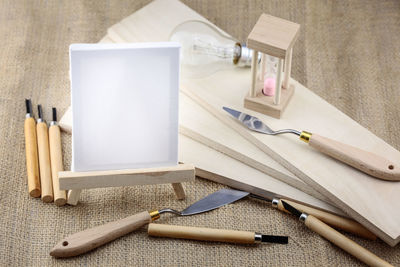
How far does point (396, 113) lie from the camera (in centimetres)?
143

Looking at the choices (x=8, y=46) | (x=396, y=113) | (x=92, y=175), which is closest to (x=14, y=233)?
(x=92, y=175)

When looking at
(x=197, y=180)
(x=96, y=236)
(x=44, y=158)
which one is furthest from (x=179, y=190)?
(x=44, y=158)

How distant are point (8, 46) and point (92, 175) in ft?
1.78

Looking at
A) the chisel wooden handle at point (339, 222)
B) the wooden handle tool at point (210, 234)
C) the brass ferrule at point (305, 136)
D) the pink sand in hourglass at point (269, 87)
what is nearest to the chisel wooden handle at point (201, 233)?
the wooden handle tool at point (210, 234)

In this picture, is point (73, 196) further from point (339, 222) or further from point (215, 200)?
point (339, 222)

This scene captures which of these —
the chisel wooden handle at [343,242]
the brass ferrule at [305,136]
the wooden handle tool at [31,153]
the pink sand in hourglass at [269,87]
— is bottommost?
the chisel wooden handle at [343,242]

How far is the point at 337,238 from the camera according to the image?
119 centimetres

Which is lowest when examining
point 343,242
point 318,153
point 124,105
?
point 343,242

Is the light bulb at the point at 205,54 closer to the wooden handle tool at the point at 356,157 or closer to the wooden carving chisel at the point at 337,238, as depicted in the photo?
the wooden handle tool at the point at 356,157

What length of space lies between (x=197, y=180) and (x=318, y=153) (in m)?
0.24

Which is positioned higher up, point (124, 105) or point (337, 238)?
point (124, 105)

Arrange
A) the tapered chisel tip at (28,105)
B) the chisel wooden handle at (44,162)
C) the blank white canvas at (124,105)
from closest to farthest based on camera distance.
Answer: the blank white canvas at (124,105) → the chisel wooden handle at (44,162) → the tapered chisel tip at (28,105)

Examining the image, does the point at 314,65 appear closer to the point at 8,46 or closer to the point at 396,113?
the point at 396,113

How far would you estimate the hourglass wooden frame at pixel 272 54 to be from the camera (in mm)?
1233
